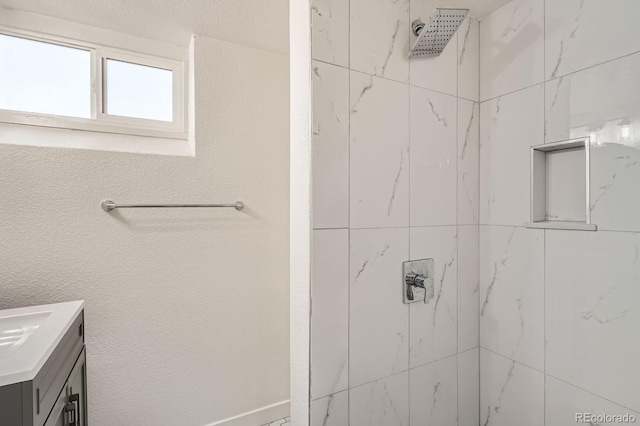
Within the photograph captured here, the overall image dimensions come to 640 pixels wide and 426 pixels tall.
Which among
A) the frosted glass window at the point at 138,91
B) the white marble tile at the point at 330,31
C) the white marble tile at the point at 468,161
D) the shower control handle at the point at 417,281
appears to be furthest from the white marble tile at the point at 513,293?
the frosted glass window at the point at 138,91

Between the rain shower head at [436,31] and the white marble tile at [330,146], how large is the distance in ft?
1.05

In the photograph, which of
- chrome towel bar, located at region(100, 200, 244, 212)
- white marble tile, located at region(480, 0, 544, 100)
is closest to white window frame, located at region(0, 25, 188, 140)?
chrome towel bar, located at region(100, 200, 244, 212)

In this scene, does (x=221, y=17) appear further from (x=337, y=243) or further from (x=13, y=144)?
(x=337, y=243)

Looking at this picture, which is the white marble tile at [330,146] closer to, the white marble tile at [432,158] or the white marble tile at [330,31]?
the white marble tile at [330,31]

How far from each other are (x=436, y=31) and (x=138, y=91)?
159cm

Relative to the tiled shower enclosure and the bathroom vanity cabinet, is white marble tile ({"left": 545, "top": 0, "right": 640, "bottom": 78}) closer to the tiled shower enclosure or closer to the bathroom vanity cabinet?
the tiled shower enclosure

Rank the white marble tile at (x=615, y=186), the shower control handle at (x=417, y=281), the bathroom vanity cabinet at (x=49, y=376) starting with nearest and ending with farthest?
the bathroom vanity cabinet at (x=49, y=376) → the white marble tile at (x=615, y=186) → the shower control handle at (x=417, y=281)

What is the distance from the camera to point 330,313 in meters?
1.00

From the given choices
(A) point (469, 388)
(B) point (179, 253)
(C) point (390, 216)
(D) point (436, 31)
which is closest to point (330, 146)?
(C) point (390, 216)

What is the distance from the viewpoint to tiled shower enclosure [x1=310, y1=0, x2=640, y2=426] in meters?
0.97

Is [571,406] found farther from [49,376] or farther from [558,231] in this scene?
[49,376]

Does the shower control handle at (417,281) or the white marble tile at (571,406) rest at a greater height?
the shower control handle at (417,281)

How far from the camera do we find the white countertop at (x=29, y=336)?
719 mm

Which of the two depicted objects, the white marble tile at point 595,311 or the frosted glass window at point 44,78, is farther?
the frosted glass window at point 44,78
